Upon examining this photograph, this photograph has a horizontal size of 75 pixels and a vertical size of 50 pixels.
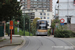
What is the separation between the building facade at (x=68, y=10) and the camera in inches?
1632

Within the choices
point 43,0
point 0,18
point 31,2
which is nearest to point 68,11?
point 43,0

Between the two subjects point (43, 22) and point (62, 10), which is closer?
point (43, 22)

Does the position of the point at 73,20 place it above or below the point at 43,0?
below

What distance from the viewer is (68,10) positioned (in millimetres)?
44062

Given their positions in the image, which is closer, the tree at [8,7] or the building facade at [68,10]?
the tree at [8,7]

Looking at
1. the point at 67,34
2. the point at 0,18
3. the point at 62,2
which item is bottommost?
the point at 67,34

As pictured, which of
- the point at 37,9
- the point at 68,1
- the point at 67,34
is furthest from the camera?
the point at 37,9

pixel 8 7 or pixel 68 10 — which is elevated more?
pixel 68 10

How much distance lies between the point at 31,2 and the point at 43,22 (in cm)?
1098

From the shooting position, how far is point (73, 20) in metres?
44.5

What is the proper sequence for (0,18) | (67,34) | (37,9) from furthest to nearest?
(37,9), (67,34), (0,18)

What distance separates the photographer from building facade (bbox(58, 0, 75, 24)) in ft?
136

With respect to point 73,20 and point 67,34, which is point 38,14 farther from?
point 67,34

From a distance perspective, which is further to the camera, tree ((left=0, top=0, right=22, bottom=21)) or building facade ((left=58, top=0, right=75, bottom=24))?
building facade ((left=58, top=0, right=75, bottom=24))
